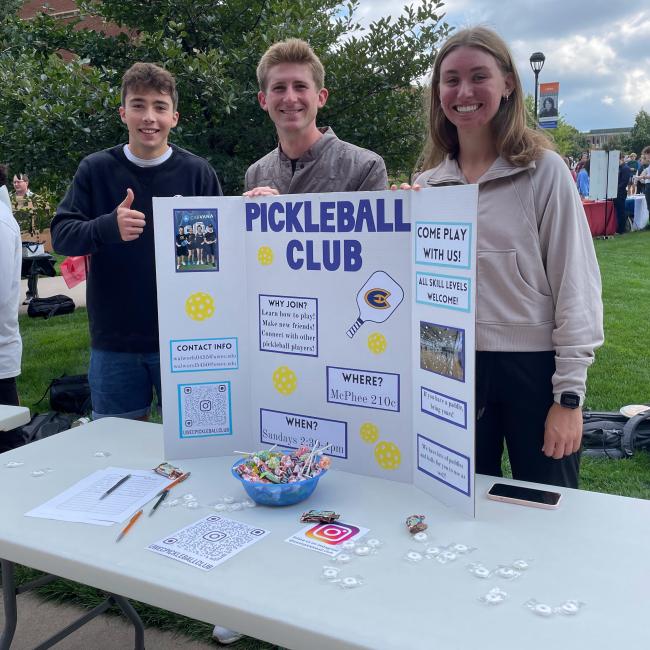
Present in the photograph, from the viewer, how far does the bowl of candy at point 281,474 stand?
1550 mm

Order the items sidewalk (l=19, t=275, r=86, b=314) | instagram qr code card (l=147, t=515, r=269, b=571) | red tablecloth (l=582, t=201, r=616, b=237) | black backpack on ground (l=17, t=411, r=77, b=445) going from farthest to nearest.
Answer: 1. red tablecloth (l=582, t=201, r=616, b=237)
2. sidewalk (l=19, t=275, r=86, b=314)
3. black backpack on ground (l=17, t=411, r=77, b=445)
4. instagram qr code card (l=147, t=515, r=269, b=571)

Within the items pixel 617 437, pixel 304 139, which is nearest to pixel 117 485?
pixel 304 139

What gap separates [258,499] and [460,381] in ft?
1.73

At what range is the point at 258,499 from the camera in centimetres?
157

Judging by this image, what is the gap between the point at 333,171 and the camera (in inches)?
92.9

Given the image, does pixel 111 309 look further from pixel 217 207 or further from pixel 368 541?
pixel 368 541

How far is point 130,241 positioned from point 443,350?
1503mm

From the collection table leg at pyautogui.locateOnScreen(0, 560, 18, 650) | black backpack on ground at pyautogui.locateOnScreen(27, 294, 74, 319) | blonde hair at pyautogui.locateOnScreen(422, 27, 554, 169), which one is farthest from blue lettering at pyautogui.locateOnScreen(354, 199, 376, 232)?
black backpack on ground at pyautogui.locateOnScreen(27, 294, 74, 319)

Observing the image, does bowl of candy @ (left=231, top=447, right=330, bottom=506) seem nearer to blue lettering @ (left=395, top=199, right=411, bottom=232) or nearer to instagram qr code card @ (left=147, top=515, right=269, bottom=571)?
instagram qr code card @ (left=147, top=515, right=269, bottom=571)

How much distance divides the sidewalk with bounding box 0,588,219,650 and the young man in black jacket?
2.53 feet

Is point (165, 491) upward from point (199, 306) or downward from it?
downward

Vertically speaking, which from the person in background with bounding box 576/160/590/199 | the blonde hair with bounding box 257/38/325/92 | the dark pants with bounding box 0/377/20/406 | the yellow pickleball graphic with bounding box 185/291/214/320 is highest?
the person in background with bounding box 576/160/590/199

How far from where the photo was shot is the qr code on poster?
190 centimetres

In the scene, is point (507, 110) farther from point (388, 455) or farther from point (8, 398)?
point (8, 398)
